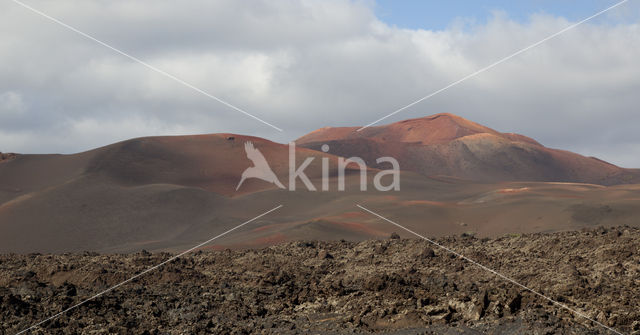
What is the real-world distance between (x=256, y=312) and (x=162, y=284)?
12.0 ft

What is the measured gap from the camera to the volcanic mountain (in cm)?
9200

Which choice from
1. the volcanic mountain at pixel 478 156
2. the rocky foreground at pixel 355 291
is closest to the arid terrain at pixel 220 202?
the rocky foreground at pixel 355 291

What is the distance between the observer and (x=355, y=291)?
13.0 meters

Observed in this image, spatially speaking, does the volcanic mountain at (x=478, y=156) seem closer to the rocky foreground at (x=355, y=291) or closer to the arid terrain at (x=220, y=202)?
the arid terrain at (x=220, y=202)

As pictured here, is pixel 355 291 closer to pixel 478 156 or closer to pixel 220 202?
pixel 220 202

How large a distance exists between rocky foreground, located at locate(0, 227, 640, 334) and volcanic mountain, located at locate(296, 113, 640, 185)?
73.5 metres

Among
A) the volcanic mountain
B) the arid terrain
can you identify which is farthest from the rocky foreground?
the volcanic mountain

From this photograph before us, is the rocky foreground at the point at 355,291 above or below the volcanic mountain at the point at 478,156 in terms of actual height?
below

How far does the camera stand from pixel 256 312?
11.9m

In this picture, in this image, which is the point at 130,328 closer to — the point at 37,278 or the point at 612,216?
the point at 37,278

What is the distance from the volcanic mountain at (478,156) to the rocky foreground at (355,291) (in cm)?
7351

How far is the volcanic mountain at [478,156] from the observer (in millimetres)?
92000

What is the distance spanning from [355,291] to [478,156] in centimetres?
8463

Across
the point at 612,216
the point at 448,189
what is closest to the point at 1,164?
the point at 448,189
